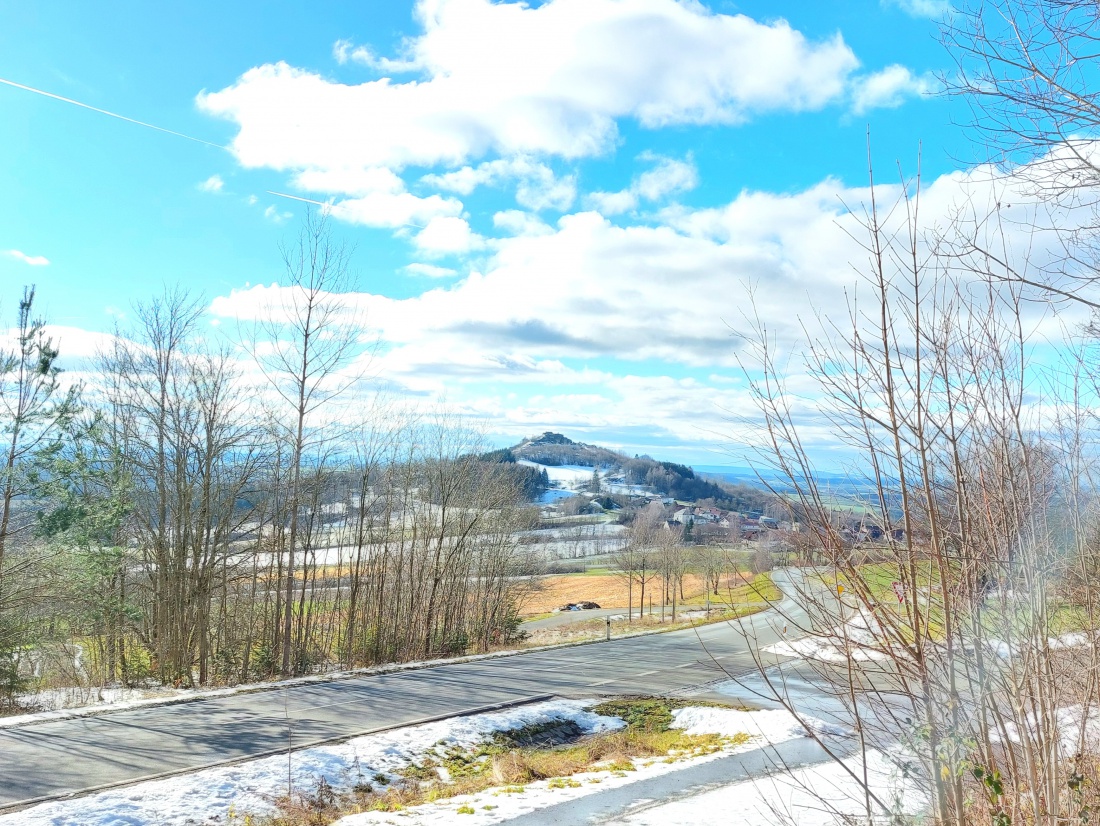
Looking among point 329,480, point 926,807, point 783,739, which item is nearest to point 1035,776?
point 926,807

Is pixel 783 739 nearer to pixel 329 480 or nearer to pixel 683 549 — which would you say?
pixel 329 480

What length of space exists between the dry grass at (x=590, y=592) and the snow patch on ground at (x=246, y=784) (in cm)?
4415

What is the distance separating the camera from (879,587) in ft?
11.4

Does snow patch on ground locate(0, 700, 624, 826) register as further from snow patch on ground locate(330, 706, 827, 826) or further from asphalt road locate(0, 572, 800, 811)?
snow patch on ground locate(330, 706, 827, 826)

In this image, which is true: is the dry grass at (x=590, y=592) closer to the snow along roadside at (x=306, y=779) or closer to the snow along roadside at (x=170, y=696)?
the snow along roadside at (x=170, y=696)

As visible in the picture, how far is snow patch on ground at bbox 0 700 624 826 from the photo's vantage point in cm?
816

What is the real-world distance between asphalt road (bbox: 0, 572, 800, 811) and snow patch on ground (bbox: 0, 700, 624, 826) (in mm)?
506

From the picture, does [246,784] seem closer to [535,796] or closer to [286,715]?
[286,715]

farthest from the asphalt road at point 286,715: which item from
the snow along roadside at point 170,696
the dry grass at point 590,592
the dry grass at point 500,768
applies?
the dry grass at point 590,592

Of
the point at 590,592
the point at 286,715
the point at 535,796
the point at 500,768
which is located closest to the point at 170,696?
the point at 286,715

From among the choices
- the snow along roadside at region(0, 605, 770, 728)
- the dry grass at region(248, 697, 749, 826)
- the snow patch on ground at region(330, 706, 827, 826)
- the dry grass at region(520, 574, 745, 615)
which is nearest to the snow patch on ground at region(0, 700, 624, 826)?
the dry grass at region(248, 697, 749, 826)

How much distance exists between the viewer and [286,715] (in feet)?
42.5

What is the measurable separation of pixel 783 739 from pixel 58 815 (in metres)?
11.5

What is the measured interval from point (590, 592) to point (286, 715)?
6013cm
